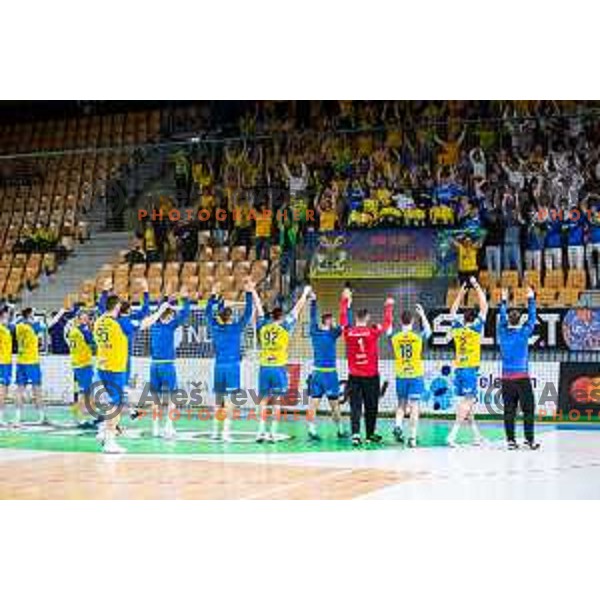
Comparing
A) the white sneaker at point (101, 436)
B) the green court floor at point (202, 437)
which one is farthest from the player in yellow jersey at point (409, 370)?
the white sneaker at point (101, 436)

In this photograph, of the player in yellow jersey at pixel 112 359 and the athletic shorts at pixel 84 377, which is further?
the athletic shorts at pixel 84 377

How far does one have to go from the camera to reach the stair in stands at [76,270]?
61.8 ft

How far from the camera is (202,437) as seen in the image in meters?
13.4

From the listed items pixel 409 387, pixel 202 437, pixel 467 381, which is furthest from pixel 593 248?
pixel 202 437

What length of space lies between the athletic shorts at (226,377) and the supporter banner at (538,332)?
385cm

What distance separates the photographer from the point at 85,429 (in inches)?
566

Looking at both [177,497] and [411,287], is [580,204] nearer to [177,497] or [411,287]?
[411,287]

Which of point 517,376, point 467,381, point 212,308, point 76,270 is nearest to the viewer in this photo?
point 517,376

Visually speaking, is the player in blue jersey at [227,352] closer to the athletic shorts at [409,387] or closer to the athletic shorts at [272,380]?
the athletic shorts at [272,380]

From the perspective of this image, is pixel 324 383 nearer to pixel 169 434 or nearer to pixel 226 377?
pixel 226 377

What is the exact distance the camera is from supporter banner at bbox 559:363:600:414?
1455 centimetres

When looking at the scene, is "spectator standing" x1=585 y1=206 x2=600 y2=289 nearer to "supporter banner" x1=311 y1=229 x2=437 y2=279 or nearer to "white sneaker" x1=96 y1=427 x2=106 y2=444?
"supporter banner" x1=311 y1=229 x2=437 y2=279

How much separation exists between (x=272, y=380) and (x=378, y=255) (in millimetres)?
4336

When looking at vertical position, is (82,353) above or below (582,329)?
below
